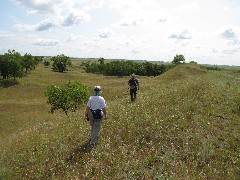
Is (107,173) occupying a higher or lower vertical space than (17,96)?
Result: higher

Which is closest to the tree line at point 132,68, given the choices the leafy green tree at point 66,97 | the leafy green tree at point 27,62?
the leafy green tree at point 27,62

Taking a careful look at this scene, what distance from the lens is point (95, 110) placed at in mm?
14562

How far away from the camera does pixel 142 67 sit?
495 ft

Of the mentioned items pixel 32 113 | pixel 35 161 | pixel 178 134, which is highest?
pixel 178 134

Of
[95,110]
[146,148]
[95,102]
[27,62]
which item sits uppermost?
[95,102]

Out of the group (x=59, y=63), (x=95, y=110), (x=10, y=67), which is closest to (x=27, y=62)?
(x=10, y=67)

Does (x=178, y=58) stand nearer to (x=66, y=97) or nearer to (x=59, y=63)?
(x=59, y=63)

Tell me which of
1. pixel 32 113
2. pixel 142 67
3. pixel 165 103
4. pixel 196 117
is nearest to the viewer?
pixel 196 117

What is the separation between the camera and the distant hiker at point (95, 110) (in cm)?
1445

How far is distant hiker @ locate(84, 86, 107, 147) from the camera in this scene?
1445 cm

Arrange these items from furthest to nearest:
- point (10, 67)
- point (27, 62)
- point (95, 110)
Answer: point (27, 62), point (10, 67), point (95, 110)

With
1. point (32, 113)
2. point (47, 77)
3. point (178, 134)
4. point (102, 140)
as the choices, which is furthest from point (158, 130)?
point (47, 77)

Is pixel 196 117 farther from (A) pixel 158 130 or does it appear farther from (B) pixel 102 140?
(B) pixel 102 140

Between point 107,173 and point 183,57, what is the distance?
14823cm
